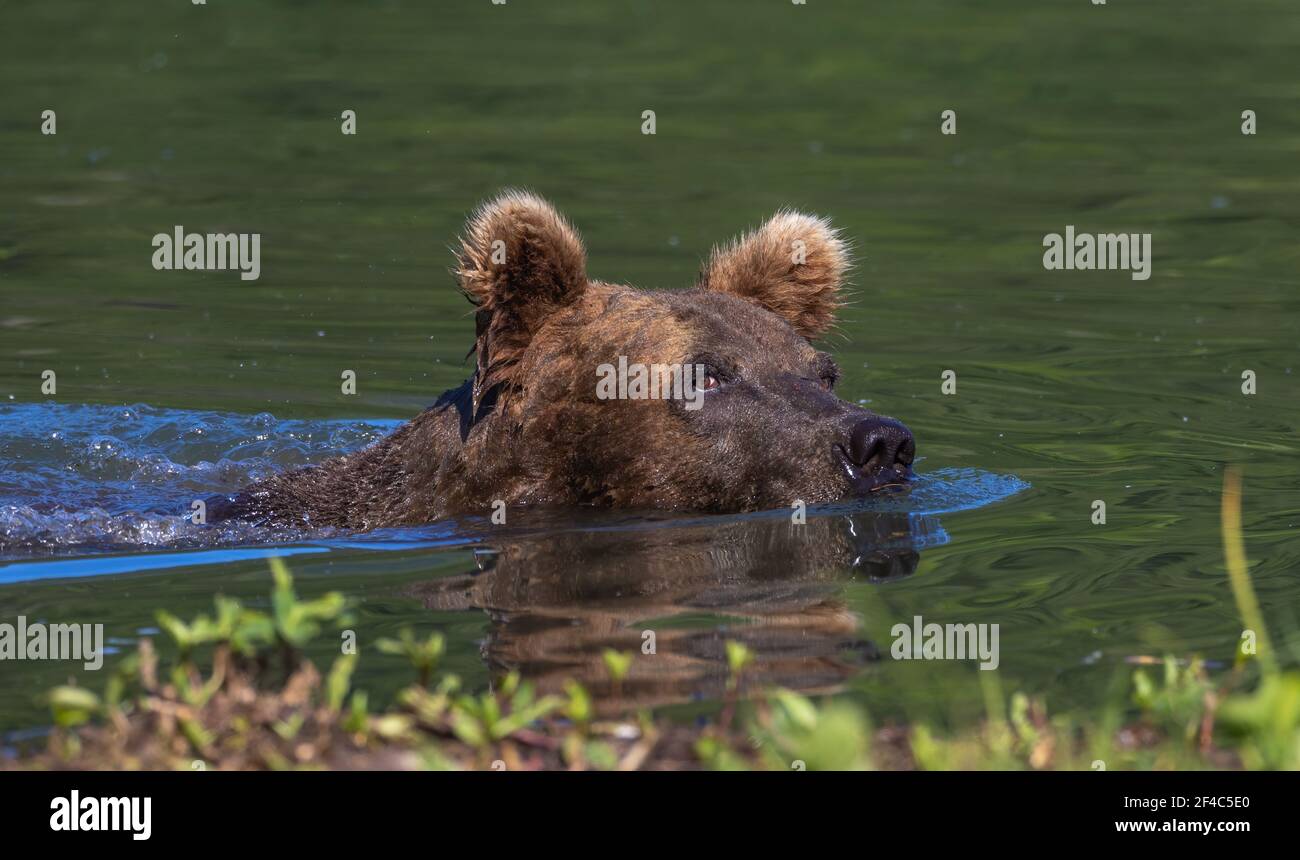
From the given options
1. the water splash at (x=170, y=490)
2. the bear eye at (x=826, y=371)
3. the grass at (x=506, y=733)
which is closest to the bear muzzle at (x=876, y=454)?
the water splash at (x=170, y=490)

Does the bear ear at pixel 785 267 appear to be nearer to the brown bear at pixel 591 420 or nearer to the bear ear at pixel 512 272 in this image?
the brown bear at pixel 591 420

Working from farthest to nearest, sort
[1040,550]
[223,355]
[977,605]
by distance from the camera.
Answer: [223,355], [1040,550], [977,605]

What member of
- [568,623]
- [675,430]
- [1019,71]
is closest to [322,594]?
[568,623]

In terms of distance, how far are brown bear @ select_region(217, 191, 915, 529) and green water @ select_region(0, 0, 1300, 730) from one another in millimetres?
592

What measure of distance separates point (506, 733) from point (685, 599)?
10.2 feet

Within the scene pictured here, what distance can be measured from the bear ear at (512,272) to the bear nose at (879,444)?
5.60 ft

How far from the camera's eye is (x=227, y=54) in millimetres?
26250

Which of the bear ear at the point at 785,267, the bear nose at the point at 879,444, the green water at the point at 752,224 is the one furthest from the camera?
the bear ear at the point at 785,267

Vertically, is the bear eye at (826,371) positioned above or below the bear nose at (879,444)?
above

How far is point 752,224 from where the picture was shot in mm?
18406

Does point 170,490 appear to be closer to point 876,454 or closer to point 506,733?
point 876,454

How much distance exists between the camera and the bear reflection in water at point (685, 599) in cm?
714
